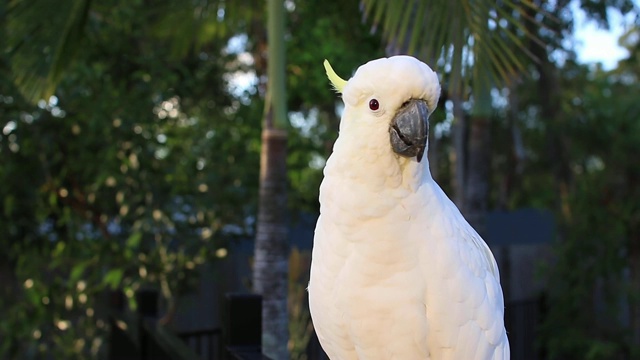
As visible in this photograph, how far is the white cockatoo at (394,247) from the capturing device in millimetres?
1491

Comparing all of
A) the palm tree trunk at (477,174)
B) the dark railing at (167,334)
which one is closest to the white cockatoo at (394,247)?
the dark railing at (167,334)

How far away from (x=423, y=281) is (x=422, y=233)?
4.2 inches

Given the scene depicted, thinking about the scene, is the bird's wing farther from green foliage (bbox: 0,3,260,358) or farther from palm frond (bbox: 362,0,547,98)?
green foliage (bbox: 0,3,260,358)

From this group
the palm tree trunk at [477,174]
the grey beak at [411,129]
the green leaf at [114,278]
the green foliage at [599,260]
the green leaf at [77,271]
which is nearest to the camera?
the grey beak at [411,129]

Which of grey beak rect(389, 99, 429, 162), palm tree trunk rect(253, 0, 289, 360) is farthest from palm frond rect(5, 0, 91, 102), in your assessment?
grey beak rect(389, 99, 429, 162)

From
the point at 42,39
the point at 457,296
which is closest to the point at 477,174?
the point at 42,39

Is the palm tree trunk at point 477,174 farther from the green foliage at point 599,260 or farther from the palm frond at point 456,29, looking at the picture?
the palm frond at point 456,29

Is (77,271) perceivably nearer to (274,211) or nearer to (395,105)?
(274,211)

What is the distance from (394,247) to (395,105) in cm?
31

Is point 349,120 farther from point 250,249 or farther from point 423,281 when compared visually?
point 250,249

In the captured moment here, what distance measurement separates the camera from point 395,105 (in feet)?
4.81

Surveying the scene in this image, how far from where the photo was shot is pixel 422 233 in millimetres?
1545

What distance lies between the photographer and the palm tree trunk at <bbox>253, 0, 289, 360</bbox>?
10.3 feet

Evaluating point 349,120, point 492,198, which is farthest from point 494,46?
point 492,198
